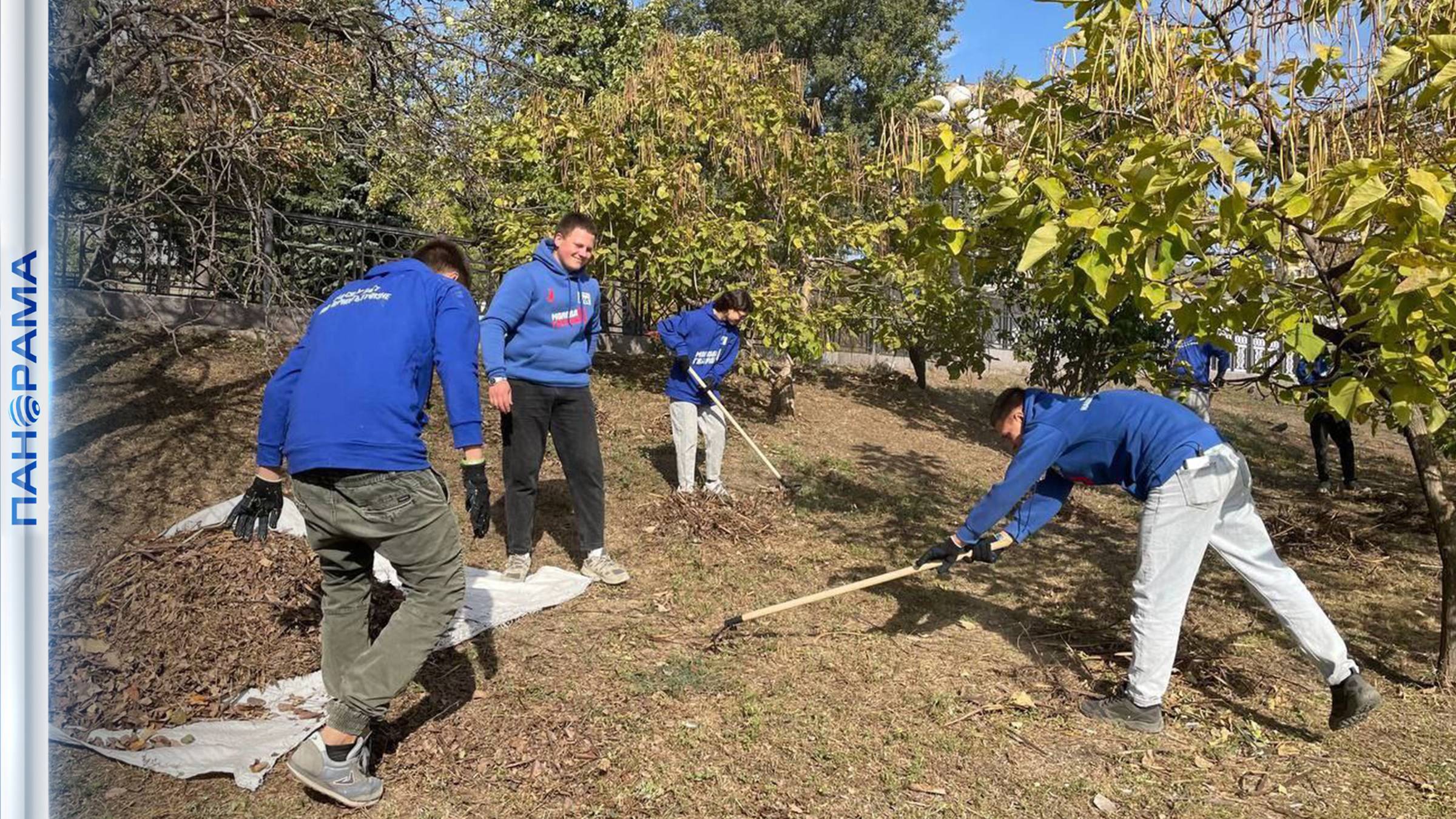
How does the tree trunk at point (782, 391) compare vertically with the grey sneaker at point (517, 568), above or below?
above

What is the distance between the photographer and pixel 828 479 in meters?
8.31

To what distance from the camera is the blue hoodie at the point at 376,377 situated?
2.90 m

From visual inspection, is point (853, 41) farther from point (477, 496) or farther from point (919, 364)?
point (477, 496)

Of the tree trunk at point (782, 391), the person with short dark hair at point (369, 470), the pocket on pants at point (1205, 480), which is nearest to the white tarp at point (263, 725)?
the person with short dark hair at point (369, 470)

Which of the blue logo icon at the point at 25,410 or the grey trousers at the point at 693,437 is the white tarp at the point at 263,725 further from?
the grey trousers at the point at 693,437

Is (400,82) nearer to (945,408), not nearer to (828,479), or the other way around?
(828,479)

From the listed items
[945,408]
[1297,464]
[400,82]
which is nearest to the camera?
[400,82]

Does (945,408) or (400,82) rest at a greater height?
(400,82)

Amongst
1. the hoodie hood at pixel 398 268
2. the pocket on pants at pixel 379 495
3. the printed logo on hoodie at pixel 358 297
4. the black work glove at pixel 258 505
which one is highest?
the hoodie hood at pixel 398 268

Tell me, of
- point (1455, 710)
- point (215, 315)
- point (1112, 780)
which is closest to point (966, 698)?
point (1112, 780)

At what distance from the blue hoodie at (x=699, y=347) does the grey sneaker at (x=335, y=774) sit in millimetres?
3983

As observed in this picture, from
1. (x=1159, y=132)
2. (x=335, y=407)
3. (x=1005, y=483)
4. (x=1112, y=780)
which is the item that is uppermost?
(x=1159, y=132)

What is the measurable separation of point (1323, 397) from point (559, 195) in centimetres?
719

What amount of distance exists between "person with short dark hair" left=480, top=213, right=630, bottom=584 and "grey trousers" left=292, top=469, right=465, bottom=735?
184cm
